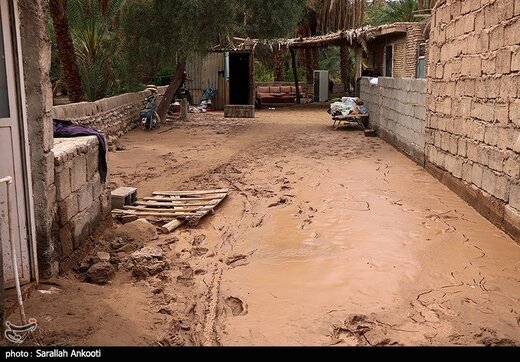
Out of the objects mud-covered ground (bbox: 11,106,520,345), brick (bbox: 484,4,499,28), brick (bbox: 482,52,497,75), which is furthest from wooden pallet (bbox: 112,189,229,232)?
brick (bbox: 484,4,499,28)

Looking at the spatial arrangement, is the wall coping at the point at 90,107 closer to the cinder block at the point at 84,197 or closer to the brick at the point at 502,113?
the cinder block at the point at 84,197

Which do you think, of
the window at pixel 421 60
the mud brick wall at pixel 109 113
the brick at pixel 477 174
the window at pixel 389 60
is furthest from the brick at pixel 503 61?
the window at pixel 389 60

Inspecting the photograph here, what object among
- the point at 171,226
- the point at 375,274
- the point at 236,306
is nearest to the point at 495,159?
the point at 375,274

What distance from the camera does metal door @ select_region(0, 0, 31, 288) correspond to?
13.3 feet

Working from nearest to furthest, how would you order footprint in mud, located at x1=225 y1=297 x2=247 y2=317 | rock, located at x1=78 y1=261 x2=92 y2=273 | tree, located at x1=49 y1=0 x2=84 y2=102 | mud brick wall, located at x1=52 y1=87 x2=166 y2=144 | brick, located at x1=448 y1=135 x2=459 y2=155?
footprint in mud, located at x1=225 y1=297 x2=247 y2=317 → rock, located at x1=78 y1=261 x2=92 y2=273 → brick, located at x1=448 y1=135 x2=459 y2=155 → mud brick wall, located at x1=52 y1=87 x2=166 y2=144 → tree, located at x1=49 y1=0 x2=84 y2=102

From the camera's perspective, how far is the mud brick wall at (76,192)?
4867 millimetres

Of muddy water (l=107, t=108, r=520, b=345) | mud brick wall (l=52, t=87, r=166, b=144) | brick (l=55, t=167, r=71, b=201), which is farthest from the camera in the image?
mud brick wall (l=52, t=87, r=166, b=144)

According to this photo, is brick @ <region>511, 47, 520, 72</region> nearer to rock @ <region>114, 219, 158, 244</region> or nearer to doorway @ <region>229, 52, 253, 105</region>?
rock @ <region>114, 219, 158, 244</region>

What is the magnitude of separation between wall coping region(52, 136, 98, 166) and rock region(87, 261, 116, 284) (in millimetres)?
1008

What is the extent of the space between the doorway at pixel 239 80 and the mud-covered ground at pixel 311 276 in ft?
44.9

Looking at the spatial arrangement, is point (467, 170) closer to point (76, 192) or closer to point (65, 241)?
point (76, 192)

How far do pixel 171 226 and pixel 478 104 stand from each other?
4.43 metres
